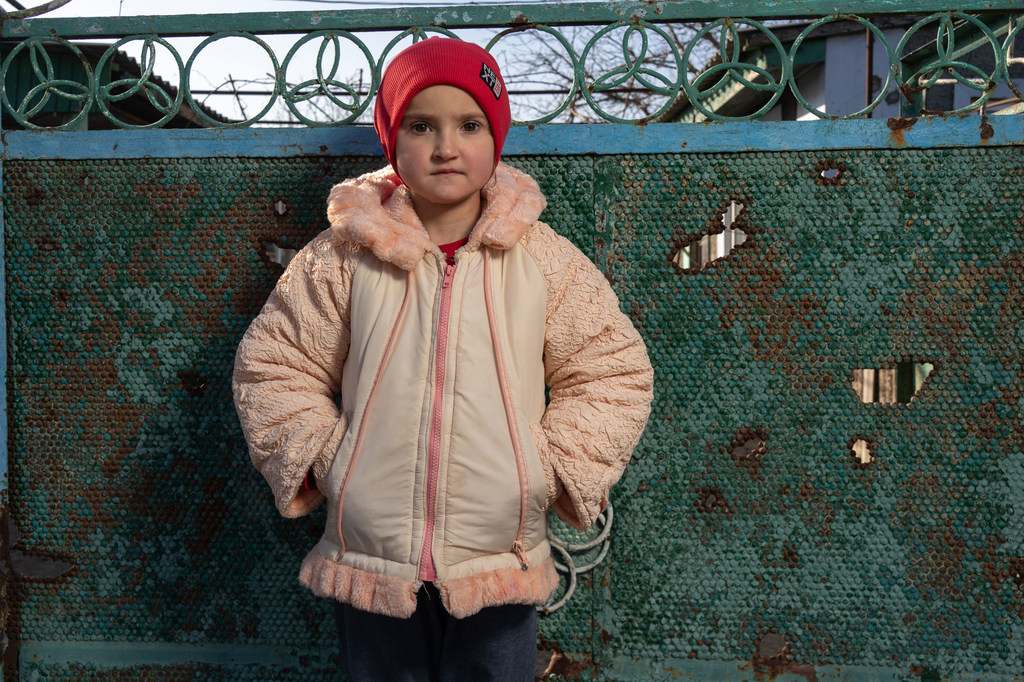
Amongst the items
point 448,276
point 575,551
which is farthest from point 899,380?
point 448,276

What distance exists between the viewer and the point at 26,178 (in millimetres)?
2520

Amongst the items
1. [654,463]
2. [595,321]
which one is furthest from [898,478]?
[595,321]

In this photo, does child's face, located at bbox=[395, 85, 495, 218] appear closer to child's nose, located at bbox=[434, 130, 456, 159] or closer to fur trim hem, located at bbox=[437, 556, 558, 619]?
child's nose, located at bbox=[434, 130, 456, 159]

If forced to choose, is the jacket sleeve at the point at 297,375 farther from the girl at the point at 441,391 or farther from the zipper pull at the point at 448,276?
the zipper pull at the point at 448,276

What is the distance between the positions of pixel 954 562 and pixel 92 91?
2963 mm

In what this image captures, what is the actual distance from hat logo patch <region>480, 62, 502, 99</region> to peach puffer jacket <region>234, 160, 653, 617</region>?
21 centimetres

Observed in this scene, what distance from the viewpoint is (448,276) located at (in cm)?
176

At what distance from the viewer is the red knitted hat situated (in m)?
1.69

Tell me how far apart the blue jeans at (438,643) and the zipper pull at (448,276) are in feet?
2.18

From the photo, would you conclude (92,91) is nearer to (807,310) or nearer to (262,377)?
(262,377)

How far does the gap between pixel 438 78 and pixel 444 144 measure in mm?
137

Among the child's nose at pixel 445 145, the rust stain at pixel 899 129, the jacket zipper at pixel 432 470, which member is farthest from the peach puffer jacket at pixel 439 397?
the rust stain at pixel 899 129

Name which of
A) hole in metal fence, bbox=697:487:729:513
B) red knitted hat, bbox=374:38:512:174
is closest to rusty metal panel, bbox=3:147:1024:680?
hole in metal fence, bbox=697:487:729:513

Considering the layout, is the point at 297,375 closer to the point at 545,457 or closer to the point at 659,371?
the point at 545,457
